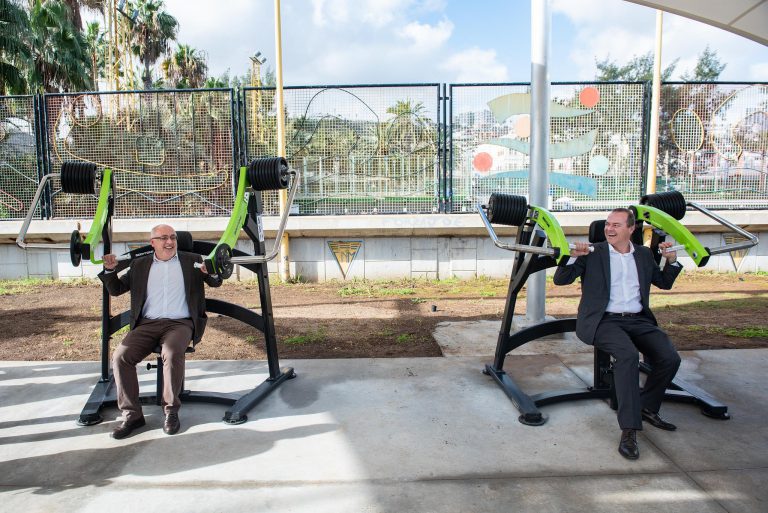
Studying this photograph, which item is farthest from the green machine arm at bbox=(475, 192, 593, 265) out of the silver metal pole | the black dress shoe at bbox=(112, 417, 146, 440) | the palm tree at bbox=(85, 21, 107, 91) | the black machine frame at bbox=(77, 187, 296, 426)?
the palm tree at bbox=(85, 21, 107, 91)

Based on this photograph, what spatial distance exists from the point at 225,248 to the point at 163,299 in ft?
2.58

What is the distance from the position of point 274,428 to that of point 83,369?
2322mm

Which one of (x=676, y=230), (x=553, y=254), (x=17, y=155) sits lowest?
(x=553, y=254)

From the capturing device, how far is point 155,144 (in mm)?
9172

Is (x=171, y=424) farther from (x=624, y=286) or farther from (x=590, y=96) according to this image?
(x=590, y=96)

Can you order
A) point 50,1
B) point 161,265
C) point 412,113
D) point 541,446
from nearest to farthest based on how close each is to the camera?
1. point 541,446
2. point 161,265
3. point 412,113
4. point 50,1

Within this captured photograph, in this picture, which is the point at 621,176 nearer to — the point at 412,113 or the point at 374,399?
the point at 412,113

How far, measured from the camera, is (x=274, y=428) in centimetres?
360

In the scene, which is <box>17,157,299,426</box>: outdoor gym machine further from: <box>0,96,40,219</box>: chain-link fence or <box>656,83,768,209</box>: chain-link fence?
<box>656,83,768,209</box>: chain-link fence

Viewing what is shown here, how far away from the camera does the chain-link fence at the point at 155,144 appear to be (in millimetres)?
9133

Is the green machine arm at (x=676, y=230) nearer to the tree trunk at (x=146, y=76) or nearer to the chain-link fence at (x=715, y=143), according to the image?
the chain-link fence at (x=715, y=143)

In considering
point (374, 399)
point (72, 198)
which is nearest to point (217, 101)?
point (72, 198)

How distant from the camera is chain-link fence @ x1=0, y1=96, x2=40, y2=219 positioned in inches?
366

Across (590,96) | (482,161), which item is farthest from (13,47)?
(590,96)
